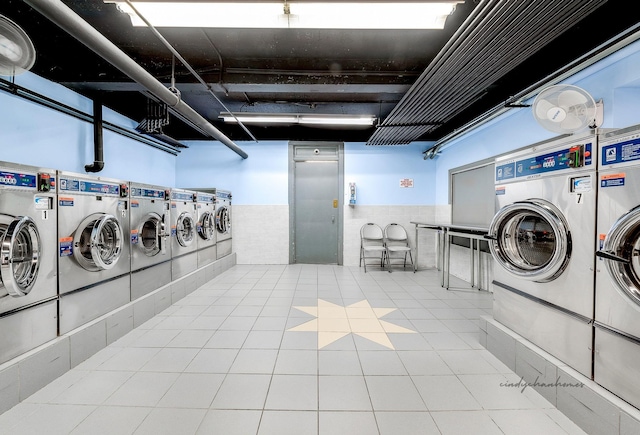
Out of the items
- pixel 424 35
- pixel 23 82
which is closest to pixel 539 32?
A: pixel 424 35

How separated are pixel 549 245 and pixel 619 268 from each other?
0.73m

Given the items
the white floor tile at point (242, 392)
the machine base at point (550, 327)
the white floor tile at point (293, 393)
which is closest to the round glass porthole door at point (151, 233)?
the white floor tile at point (242, 392)

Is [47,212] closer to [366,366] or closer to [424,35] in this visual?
[366,366]

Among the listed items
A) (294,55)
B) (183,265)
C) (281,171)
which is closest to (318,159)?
(281,171)

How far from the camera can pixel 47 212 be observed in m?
2.13

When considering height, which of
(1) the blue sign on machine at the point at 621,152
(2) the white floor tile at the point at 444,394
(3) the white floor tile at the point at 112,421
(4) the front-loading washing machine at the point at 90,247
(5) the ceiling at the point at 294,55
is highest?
(5) the ceiling at the point at 294,55

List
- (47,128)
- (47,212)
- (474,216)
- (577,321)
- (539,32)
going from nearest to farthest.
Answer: (577,321), (47,212), (539,32), (47,128), (474,216)

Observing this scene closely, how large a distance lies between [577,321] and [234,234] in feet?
20.5

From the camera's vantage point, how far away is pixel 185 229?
4402 millimetres

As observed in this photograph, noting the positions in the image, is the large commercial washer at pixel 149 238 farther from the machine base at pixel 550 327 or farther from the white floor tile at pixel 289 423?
the machine base at pixel 550 327

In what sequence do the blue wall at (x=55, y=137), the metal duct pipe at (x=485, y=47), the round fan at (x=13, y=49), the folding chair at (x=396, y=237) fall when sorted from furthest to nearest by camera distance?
the folding chair at (x=396, y=237) < the blue wall at (x=55, y=137) < the metal duct pipe at (x=485, y=47) < the round fan at (x=13, y=49)

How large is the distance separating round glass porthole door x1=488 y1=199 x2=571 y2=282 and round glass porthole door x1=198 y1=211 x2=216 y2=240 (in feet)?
14.9

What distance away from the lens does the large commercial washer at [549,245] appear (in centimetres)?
169

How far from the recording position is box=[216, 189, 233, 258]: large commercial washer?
5758 mm
